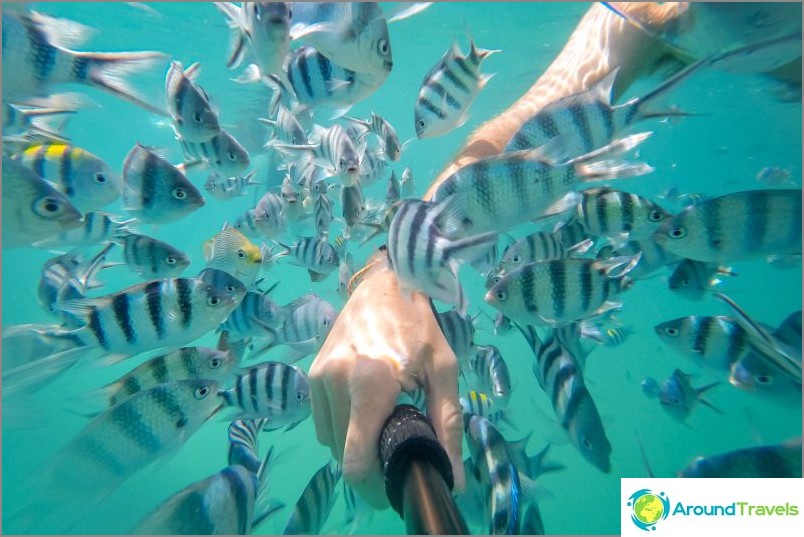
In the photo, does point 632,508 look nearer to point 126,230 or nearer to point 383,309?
point 383,309

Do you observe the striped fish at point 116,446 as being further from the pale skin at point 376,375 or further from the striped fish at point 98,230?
the striped fish at point 98,230

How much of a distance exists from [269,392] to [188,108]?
234cm

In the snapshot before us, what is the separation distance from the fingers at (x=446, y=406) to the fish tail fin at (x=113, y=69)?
2303mm

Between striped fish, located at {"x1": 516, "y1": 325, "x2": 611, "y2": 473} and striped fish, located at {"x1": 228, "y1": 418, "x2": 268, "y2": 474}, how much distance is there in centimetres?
230

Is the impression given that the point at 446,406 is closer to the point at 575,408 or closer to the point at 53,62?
the point at 575,408

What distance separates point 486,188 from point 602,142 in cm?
95

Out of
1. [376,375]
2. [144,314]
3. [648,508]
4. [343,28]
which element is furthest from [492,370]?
[343,28]

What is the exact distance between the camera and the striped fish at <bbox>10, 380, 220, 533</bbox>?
2.38 meters

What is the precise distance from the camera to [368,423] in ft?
5.05

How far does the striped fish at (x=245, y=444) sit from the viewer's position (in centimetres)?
326

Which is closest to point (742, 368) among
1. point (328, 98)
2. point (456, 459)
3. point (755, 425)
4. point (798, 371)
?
point (755, 425)

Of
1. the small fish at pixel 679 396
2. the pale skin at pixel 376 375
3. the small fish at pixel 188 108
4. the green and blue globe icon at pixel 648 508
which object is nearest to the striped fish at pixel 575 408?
the green and blue globe icon at pixel 648 508

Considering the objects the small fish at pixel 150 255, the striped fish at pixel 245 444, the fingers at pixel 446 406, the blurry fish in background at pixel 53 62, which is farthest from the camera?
the small fish at pixel 150 255

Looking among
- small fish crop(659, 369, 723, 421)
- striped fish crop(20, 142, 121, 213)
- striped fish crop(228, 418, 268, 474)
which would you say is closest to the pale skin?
striped fish crop(228, 418, 268, 474)
